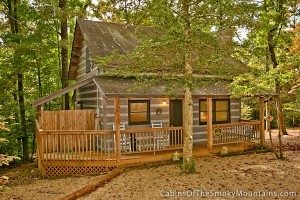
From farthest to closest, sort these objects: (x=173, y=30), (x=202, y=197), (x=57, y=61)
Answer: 1. (x=57, y=61)
2. (x=173, y=30)
3. (x=202, y=197)

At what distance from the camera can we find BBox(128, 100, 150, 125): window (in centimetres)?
1287

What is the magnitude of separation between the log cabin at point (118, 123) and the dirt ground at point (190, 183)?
0.81 m

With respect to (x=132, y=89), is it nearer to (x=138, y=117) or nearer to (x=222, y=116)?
(x=138, y=117)

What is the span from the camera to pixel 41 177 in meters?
10.7

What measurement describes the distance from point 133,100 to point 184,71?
374 cm

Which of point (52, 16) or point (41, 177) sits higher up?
point (52, 16)

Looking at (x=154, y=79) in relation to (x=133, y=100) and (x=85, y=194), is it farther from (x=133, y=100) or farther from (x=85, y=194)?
(x=85, y=194)

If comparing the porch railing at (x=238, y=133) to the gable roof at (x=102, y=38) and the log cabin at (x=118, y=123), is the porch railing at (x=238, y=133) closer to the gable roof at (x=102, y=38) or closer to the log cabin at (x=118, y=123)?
the log cabin at (x=118, y=123)

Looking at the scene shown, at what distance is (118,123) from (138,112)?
8.97ft

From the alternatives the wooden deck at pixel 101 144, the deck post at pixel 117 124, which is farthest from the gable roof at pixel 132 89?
the wooden deck at pixel 101 144

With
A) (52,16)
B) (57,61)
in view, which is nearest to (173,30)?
(52,16)

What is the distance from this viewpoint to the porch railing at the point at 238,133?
13.4 metres

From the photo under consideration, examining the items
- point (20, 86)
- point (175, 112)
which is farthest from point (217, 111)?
point (20, 86)

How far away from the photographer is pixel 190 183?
344 inches
